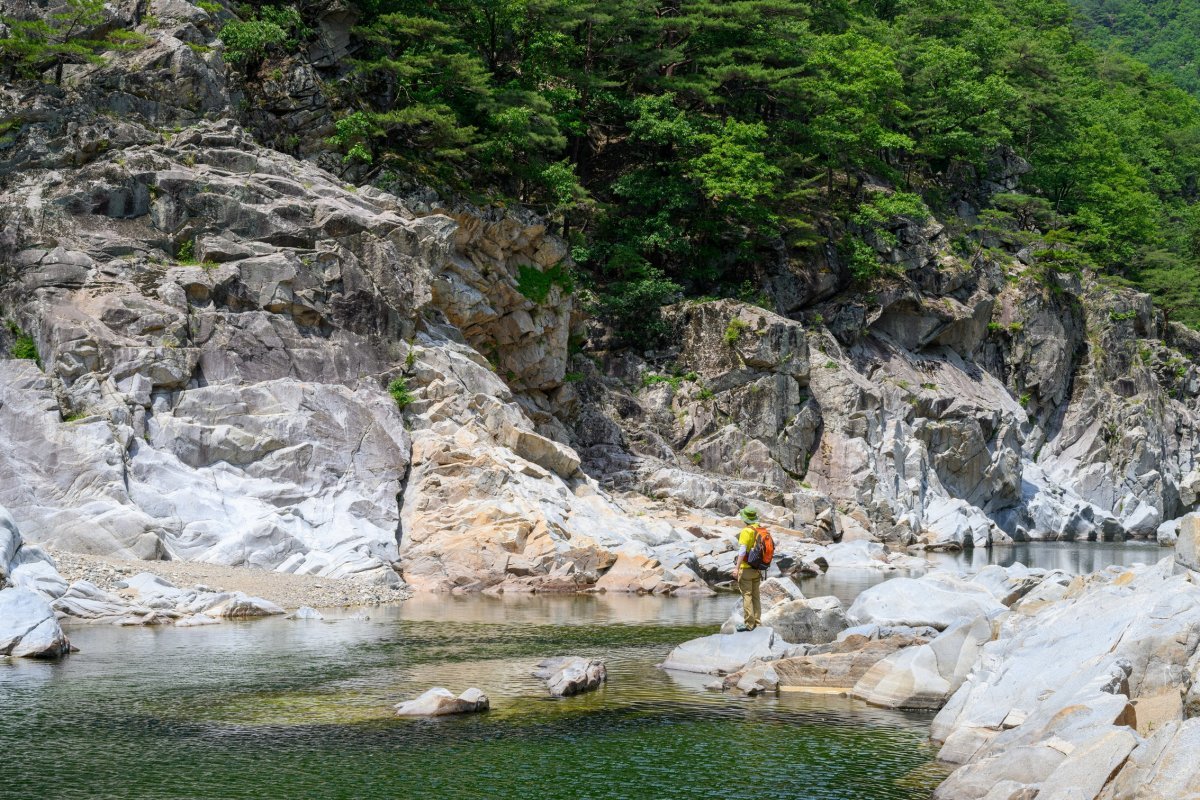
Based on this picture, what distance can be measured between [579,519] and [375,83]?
63.8 feet

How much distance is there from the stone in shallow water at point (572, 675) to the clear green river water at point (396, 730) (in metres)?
0.24

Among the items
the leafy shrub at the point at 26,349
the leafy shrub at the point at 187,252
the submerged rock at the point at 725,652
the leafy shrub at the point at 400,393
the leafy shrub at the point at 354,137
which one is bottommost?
the submerged rock at the point at 725,652

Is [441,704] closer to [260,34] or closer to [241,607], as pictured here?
[241,607]

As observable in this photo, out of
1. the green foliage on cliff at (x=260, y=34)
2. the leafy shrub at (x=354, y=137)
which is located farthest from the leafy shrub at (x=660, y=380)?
the green foliage on cliff at (x=260, y=34)

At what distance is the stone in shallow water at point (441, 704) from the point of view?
537 inches

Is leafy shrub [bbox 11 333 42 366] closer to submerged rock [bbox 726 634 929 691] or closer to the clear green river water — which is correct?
the clear green river water

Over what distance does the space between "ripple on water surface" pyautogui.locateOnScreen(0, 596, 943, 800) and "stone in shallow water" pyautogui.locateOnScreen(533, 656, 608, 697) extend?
23 centimetres

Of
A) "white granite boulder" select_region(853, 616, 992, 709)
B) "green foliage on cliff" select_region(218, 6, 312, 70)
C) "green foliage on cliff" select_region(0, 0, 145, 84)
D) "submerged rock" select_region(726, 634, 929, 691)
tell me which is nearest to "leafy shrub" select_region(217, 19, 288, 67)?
"green foliage on cliff" select_region(218, 6, 312, 70)

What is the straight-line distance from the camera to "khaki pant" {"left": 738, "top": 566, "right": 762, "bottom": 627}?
17.8 m

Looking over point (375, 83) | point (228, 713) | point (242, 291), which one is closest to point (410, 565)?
point (242, 291)

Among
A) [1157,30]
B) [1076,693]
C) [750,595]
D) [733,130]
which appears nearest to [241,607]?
[750,595]

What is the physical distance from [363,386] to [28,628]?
51.6ft

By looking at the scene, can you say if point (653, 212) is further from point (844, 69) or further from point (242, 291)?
point (242, 291)

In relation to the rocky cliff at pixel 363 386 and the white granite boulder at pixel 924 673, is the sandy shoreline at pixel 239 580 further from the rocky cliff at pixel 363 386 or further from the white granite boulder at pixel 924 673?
the white granite boulder at pixel 924 673
